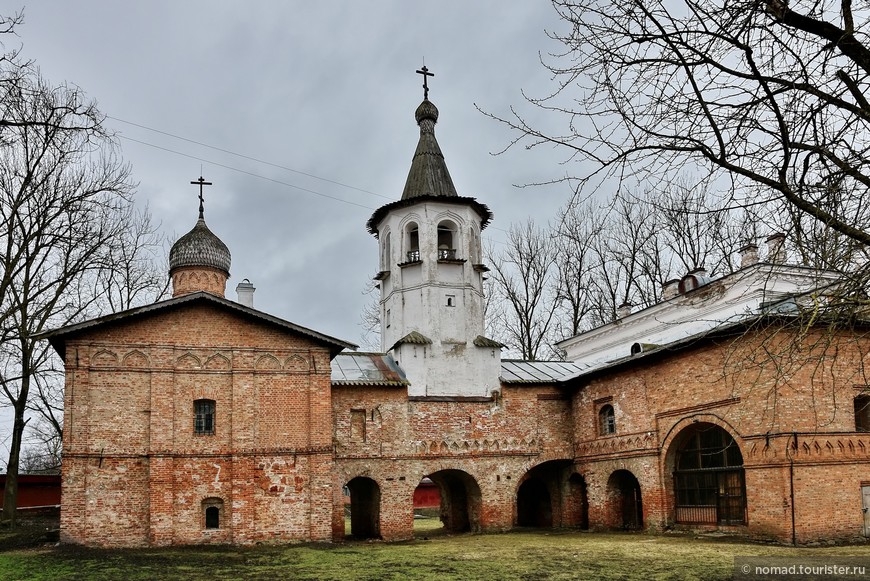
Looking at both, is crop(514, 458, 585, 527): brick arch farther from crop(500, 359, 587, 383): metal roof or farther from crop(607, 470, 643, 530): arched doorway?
crop(500, 359, 587, 383): metal roof

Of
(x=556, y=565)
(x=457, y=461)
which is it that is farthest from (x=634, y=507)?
(x=556, y=565)

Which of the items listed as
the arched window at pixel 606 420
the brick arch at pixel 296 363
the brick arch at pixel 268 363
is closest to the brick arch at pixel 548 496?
the arched window at pixel 606 420

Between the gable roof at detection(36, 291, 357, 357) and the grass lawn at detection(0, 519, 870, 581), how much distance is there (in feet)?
15.2

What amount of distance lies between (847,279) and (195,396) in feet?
50.5

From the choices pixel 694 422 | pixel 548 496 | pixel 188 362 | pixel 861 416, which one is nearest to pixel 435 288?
pixel 188 362

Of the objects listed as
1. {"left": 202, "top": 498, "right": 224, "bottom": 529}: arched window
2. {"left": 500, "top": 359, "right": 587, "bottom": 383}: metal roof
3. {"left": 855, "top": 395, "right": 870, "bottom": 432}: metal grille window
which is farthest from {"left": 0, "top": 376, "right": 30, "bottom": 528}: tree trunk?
{"left": 855, "top": 395, "right": 870, "bottom": 432}: metal grille window

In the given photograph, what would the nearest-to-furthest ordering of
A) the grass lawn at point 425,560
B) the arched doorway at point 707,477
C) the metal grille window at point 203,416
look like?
1. the grass lawn at point 425,560
2. the arched doorway at point 707,477
3. the metal grille window at point 203,416

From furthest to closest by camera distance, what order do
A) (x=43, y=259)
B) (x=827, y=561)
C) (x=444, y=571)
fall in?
(x=43, y=259) → (x=444, y=571) → (x=827, y=561)

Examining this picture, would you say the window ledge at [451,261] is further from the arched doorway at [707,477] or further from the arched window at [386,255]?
the arched doorway at [707,477]

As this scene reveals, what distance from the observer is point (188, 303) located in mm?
18188

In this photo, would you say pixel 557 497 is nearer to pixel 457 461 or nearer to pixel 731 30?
pixel 457 461

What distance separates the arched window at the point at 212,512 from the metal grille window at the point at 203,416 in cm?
160

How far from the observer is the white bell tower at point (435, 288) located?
21.8 m

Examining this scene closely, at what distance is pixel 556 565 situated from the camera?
44.1 feet
